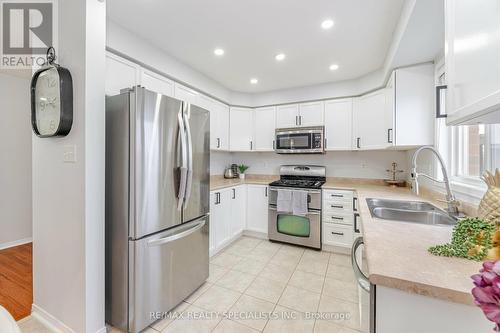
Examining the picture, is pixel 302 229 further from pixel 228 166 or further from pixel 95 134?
pixel 95 134

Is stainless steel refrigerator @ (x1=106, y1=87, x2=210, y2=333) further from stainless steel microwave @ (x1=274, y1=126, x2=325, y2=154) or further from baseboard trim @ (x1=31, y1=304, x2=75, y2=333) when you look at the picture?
stainless steel microwave @ (x1=274, y1=126, x2=325, y2=154)

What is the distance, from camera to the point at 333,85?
11.0 feet

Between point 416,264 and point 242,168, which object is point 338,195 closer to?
point 242,168

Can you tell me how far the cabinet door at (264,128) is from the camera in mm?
3771

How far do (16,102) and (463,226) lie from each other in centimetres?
492

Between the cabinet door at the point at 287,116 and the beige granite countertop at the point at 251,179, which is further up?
the cabinet door at the point at 287,116

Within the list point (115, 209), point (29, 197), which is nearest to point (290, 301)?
point (115, 209)

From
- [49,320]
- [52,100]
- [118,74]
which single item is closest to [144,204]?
[52,100]

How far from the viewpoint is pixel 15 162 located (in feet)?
10.1

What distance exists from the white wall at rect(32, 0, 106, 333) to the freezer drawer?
24 centimetres

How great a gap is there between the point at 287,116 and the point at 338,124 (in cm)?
83

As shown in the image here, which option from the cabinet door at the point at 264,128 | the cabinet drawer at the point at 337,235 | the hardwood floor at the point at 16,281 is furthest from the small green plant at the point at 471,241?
the cabinet door at the point at 264,128

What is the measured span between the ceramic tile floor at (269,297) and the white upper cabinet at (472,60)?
1.70 m

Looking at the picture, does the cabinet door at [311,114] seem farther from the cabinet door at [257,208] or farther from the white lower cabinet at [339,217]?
the cabinet door at [257,208]
